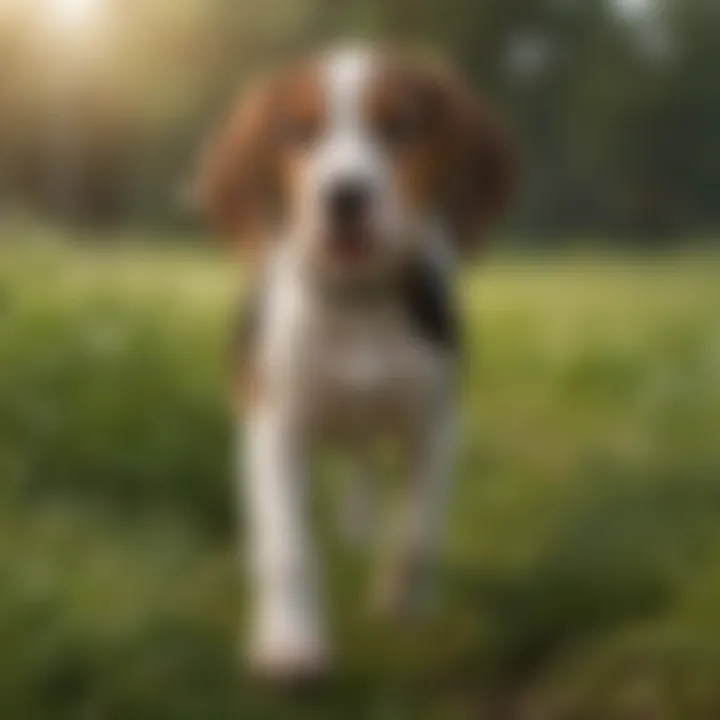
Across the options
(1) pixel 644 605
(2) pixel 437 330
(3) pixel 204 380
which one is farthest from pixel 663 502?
(3) pixel 204 380

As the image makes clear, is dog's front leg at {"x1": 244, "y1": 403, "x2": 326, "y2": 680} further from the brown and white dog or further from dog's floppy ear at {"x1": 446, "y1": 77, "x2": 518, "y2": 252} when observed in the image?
dog's floppy ear at {"x1": 446, "y1": 77, "x2": 518, "y2": 252}

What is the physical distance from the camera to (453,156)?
881 millimetres

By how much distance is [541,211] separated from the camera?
907 millimetres

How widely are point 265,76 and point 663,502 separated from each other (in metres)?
0.35

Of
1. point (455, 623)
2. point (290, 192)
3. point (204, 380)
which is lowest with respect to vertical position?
point (455, 623)

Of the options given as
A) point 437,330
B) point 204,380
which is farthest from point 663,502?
point 204,380

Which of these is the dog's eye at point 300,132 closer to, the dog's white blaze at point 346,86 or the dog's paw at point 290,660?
the dog's white blaze at point 346,86

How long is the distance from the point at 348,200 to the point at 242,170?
77 mm

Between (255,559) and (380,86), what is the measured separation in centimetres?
29

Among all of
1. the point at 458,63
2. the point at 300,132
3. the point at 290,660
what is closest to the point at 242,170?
the point at 300,132

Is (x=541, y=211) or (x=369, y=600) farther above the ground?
(x=541, y=211)

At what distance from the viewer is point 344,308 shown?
35.1 inches

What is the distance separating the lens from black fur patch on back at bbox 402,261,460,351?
0.89 m

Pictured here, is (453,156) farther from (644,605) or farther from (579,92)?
(644,605)
